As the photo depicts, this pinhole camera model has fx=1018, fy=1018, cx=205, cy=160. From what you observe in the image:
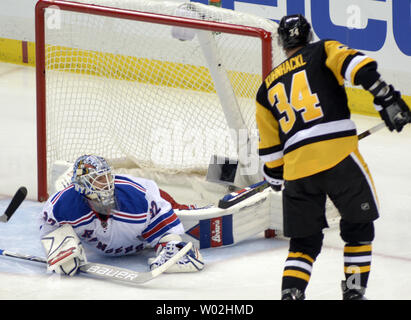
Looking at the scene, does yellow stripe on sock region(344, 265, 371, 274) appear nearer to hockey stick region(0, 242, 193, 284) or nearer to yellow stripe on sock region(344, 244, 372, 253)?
yellow stripe on sock region(344, 244, 372, 253)

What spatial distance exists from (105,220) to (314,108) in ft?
4.28

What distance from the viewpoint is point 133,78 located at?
6457mm

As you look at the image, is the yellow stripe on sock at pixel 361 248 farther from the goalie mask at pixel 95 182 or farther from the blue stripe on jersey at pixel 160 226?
the goalie mask at pixel 95 182

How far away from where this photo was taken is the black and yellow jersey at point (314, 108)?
3.74 metres

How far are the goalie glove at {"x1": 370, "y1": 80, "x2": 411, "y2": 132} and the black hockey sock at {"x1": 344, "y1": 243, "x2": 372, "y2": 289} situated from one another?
0.51m

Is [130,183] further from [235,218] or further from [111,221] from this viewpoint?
[235,218]

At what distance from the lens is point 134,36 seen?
6.48 meters

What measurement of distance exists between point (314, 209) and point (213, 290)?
796 mm

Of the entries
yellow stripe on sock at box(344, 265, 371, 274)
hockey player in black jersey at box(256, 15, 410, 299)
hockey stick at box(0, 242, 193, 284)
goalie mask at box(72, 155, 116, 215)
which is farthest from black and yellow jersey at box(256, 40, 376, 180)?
goalie mask at box(72, 155, 116, 215)

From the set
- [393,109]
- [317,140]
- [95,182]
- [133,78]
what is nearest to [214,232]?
[95,182]

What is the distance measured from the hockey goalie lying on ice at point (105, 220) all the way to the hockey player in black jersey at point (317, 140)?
89 cm

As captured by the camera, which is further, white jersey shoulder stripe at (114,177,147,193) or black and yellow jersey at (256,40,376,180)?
white jersey shoulder stripe at (114,177,147,193)

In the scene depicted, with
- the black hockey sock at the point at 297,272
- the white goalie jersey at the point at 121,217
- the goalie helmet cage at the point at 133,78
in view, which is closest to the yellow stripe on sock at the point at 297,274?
the black hockey sock at the point at 297,272

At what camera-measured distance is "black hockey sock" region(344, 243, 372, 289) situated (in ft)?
12.7
